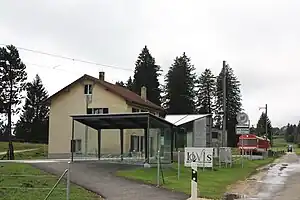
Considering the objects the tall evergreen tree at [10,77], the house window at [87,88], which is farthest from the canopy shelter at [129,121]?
the tall evergreen tree at [10,77]

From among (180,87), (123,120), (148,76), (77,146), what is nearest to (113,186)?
(123,120)

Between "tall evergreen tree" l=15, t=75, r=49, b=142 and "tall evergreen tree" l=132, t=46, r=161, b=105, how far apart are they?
17737 mm

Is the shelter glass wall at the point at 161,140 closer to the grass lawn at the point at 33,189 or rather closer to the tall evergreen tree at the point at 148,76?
the grass lawn at the point at 33,189

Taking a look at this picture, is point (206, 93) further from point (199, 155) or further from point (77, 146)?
point (199, 155)

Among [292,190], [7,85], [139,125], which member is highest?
[7,85]

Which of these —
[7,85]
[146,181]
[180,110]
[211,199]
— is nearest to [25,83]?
[7,85]

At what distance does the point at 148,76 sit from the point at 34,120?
22716mm

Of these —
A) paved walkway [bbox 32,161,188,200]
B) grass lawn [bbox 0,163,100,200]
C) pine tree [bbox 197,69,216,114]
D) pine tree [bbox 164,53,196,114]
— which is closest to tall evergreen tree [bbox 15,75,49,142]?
pine tree [bbox 164,53,196,114]

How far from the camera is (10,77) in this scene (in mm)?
67188

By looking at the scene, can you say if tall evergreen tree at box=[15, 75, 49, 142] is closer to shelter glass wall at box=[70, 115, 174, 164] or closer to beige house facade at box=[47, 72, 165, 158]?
beige house facade at box=[47, 72, 165, 158]

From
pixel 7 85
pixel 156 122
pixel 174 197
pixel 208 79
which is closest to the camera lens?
pixel 174 197

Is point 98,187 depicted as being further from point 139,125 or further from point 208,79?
point 208,79

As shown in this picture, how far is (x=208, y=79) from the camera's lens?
11450cm

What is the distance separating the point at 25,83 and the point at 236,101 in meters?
59.1
